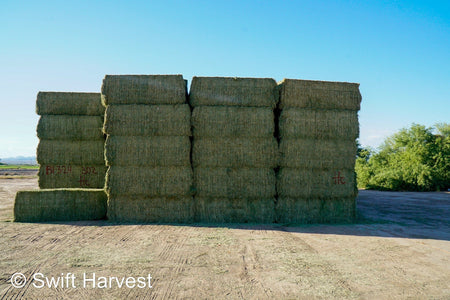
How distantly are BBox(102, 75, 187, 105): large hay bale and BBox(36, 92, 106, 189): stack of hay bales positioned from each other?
1.88 m

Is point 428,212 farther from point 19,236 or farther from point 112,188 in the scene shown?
point 19,236

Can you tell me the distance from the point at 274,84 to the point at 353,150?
8.60 ft

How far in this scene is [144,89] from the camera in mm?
7602

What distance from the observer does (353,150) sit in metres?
7.86

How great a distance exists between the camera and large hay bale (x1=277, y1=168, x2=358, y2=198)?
25.2 feet

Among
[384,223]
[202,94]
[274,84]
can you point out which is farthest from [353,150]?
[202,94]

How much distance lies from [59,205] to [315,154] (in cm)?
641

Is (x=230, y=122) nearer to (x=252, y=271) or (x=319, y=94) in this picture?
(x=319, y=94)

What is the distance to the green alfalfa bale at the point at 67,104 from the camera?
920 centimetres

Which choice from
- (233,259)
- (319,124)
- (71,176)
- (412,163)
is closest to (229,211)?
(233,259)

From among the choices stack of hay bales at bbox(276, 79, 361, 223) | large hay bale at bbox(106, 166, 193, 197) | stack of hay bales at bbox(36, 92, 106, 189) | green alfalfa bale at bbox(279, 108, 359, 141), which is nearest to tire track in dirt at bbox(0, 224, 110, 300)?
large hay bale at bbox(106, 166, 193, 197)

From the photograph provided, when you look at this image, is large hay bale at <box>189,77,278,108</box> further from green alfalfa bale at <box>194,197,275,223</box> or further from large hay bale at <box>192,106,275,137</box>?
green alfalfa bale at <box>194,197,275,223</box>

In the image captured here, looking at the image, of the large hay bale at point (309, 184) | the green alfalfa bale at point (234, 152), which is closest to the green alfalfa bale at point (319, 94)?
the green alfalfa bale at point (234, 152)

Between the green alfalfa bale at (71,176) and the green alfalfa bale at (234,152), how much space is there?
3498 millimetres
